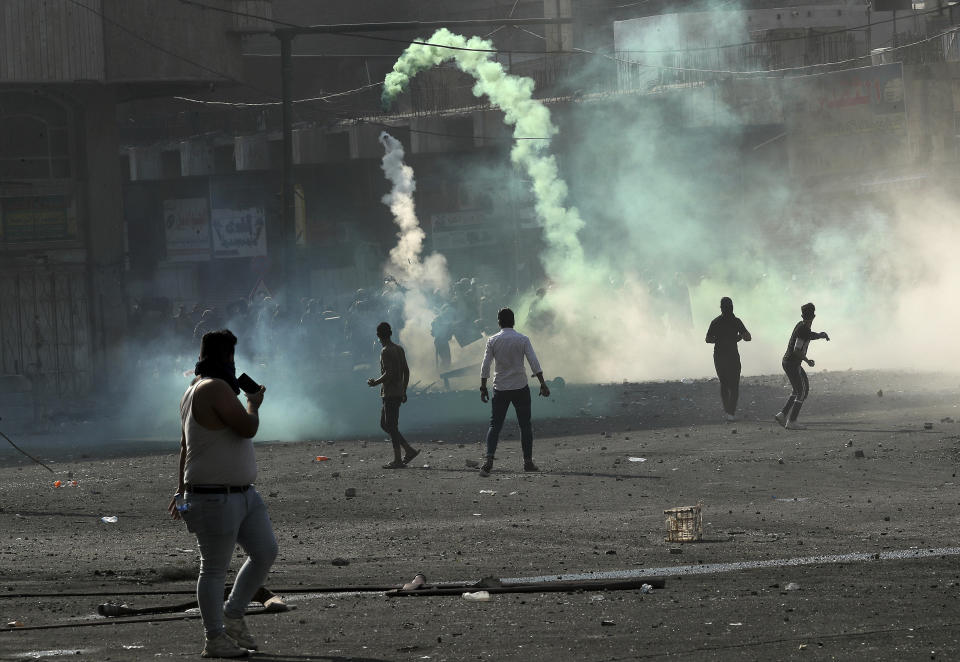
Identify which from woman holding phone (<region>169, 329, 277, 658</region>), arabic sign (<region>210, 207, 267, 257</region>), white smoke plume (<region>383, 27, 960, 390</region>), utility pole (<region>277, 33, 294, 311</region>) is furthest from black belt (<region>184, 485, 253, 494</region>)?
arabic sign (<region>210, 207, 267, 257</region>)

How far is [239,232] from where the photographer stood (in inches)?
1740

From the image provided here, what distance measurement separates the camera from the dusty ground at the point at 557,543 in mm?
6668

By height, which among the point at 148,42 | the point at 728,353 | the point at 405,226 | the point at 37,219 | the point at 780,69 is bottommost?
the point at 728,353

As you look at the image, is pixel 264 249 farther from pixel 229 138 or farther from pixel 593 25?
pixel 593 25

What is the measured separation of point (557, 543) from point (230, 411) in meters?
3.97

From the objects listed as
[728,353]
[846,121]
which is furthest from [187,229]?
[728,353]

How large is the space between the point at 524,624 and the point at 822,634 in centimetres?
142

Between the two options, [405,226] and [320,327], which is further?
[405,226]

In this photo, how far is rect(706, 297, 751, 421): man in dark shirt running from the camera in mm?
17875

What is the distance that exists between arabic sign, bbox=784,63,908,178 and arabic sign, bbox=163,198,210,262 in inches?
714

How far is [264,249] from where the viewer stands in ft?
144

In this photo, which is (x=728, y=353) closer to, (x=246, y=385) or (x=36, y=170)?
(x=246, y=385)

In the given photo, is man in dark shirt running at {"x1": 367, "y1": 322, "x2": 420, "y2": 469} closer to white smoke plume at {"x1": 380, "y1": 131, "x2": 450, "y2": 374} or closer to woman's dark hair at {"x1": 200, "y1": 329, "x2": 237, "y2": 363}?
woman's dark hair at {"x1": 200, "y1": 329, "x2": 237, "y2": 363}

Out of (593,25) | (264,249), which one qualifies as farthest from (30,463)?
(593,25)
